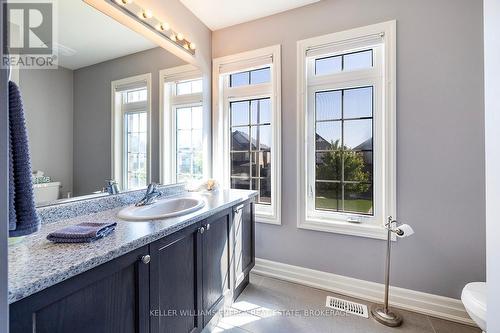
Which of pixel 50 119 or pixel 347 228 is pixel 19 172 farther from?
pixel 347 228

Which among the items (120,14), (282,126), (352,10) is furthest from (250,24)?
(120,14)

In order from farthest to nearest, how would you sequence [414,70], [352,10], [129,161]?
[352,10] < [414,70] < [129,161]

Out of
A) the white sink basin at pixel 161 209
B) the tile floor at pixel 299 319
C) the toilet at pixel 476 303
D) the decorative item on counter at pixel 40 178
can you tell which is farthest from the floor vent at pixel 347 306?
the decorative item on counter at pixel 40 178

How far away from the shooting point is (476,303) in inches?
48.7

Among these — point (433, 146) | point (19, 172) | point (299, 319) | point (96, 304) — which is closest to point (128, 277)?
point (96, 304)

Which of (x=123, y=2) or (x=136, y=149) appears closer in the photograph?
(x=123, y=2)

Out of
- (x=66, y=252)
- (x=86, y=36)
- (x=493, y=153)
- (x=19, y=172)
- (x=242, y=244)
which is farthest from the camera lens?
(x=242, y=244)

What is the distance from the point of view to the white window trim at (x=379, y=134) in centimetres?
183

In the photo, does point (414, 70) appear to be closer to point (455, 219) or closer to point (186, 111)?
point (455, 219)

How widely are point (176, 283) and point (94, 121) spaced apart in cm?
109

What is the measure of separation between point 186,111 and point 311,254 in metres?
1.84

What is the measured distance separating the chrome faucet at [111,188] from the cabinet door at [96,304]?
713 mm

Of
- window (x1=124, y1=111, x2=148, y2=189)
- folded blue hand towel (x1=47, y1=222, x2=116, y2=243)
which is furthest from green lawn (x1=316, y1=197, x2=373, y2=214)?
folded blue hand towel (x1=47, y1=222, x2=116, y2=243)

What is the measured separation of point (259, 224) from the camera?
93.8 inches
